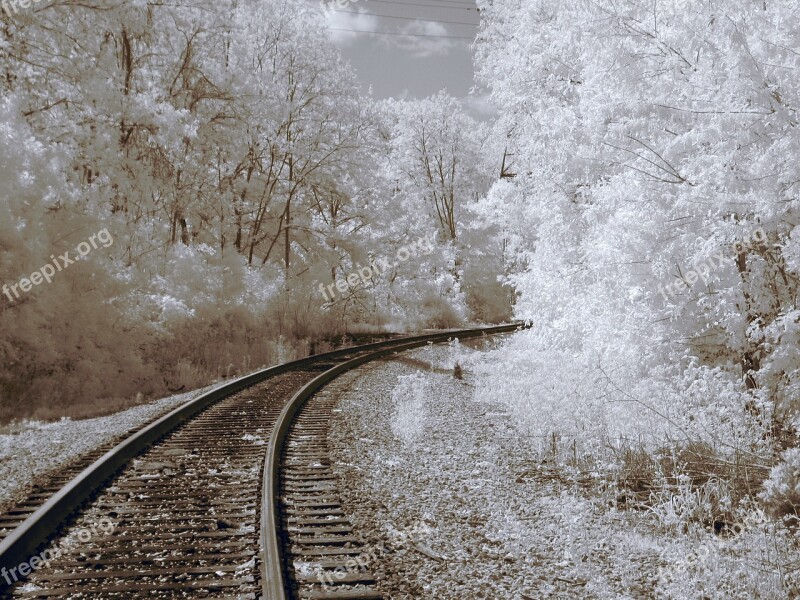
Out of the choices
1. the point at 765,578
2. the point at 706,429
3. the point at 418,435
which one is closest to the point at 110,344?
the point at 418,435

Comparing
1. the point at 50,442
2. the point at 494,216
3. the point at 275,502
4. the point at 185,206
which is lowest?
the point at 275,502

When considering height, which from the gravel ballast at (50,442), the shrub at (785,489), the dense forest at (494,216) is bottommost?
the shrub at (785,489)

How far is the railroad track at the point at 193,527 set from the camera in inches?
161

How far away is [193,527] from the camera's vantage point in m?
5.03

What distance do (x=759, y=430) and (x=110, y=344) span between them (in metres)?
12.4

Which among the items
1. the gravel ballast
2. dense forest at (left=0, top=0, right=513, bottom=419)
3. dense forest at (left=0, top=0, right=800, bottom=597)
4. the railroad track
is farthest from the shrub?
dense forest at (left=0, top=0, right=513, bottom=419)

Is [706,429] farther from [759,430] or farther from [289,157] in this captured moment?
[289,157]

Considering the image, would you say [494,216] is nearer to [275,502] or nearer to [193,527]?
[275,502]

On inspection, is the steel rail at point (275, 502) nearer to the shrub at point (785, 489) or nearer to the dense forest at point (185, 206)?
the dense forest at point (185, 206)

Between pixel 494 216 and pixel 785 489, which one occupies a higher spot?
pixel 494 216

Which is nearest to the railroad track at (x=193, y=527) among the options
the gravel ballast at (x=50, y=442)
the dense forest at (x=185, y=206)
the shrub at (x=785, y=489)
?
the gravel ballast at (x=50, y=442)

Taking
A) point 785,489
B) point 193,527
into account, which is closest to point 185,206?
point 193,527

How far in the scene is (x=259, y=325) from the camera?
2077cm

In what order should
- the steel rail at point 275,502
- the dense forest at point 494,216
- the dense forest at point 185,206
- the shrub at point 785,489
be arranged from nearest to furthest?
the steel rail at point 275,502 < the shrub at point 785,489 < the dense forest at point 494,216 < the dense forest at point 185,206
